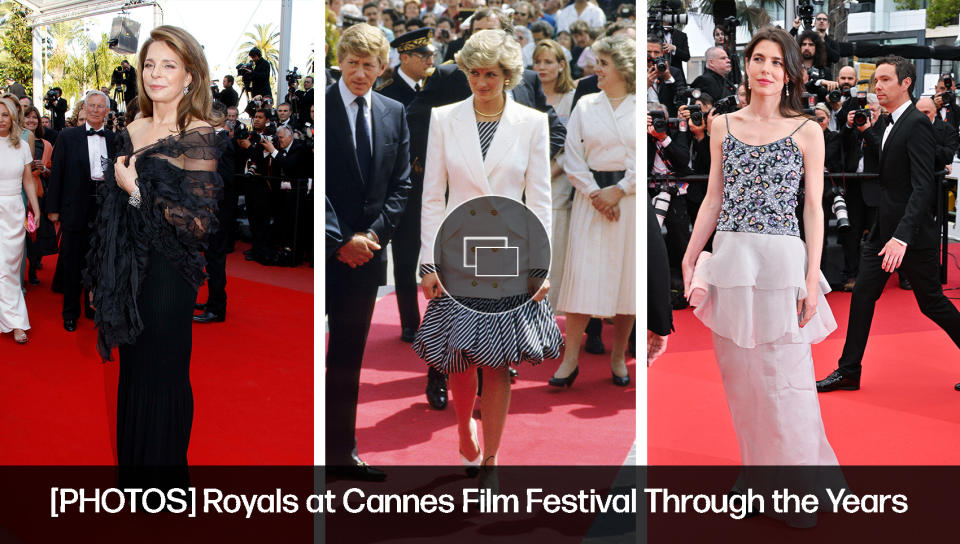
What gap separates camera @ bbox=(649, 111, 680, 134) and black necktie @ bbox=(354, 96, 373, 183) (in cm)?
215

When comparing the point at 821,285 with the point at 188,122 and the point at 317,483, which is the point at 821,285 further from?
the point at 188,122

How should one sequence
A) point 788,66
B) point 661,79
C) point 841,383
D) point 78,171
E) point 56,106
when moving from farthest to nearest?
point 56,106 → point 78,171 → point 661,79 → point 841,383 → point 788,66

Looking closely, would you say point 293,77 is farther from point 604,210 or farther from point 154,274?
point 604,210

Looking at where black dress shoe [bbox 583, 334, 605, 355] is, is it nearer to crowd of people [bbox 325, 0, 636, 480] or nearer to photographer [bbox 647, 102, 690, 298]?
crowd of people [bbox 325, 0, 636, 480]

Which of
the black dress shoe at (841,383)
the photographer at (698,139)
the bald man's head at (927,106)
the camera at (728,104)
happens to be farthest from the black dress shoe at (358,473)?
the bald man's head at (927,106)

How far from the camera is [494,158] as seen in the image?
243 cm

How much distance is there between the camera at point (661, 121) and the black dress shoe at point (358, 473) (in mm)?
2393

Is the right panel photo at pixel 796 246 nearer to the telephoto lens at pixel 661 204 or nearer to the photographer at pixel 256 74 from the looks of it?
the telephoto lens at pixel 661 204

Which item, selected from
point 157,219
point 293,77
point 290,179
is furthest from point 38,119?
point 157,219

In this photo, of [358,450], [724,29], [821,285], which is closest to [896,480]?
[821,285]

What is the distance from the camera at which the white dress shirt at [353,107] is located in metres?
2.41

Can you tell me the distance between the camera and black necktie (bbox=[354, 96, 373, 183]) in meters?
2.43
